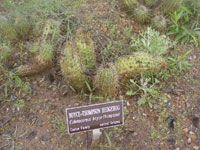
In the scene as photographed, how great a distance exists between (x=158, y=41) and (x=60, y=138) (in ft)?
4.15

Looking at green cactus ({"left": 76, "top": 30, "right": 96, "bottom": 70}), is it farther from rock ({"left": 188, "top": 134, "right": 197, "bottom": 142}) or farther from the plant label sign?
rock ({"left": 188, "top": 134, "right": 197, "bottom": 142})

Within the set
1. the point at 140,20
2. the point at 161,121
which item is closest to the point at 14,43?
the point at 140,20

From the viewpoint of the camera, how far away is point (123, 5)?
2.80 metres

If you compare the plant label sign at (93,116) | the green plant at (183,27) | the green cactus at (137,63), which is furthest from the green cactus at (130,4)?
the plant label sign at (93,116)

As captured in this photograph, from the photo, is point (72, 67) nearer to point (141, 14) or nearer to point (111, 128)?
point (111, 128)

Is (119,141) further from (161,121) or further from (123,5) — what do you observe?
(123,5)

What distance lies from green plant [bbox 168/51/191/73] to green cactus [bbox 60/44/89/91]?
0.91m

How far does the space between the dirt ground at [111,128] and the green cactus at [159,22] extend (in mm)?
611

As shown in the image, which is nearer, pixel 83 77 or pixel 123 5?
pixel 83 77

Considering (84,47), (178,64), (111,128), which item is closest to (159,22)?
(178,64)

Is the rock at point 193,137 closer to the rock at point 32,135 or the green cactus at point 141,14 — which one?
the rock at point 32,135

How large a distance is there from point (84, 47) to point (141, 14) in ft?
3.16

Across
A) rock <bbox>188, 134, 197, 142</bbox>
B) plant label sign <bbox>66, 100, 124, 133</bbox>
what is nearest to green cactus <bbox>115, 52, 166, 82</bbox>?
plant label sign <bbox>66, 100, 124, 133</bbox>

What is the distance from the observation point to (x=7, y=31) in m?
2.44
